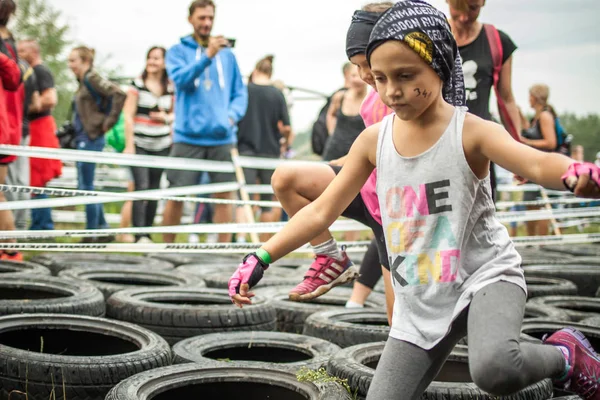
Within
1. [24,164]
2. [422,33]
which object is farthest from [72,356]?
[24,164]

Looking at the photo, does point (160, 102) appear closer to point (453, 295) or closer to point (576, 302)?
point (576, 302)

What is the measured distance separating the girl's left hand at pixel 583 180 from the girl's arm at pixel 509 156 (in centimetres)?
6

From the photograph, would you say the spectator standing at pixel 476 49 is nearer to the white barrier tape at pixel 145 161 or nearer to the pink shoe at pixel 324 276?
the pink shoe at pixel 324 276

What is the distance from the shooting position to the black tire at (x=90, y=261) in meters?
6.12

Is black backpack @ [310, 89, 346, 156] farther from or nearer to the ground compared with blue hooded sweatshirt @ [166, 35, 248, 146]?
nearer to the ground

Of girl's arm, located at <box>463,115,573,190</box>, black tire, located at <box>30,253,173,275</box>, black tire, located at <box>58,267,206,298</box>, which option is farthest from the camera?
black tire, located at <box>30,253,173,275</box>

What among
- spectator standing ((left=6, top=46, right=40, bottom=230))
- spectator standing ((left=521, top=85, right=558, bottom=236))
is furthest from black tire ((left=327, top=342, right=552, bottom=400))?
spectator standing ((left=521, top=85, right=558, bottom=236))

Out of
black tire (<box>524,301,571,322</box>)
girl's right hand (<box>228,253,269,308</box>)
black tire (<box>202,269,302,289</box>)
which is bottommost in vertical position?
black tire (<box>202,269,302,289</box>)

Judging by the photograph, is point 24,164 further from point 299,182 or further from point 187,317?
point 299,182

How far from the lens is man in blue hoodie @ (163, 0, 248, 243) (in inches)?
280

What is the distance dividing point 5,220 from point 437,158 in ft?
15.7

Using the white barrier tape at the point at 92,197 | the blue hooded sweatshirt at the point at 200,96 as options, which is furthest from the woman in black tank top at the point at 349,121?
the blue hooded sweatshirt at the point at 200,96

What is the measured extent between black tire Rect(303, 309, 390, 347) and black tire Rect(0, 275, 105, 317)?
126 centimetres

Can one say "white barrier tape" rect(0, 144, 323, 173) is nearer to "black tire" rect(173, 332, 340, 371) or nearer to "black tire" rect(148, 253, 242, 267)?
"black tire" rect(148, 253, 242, 267)
